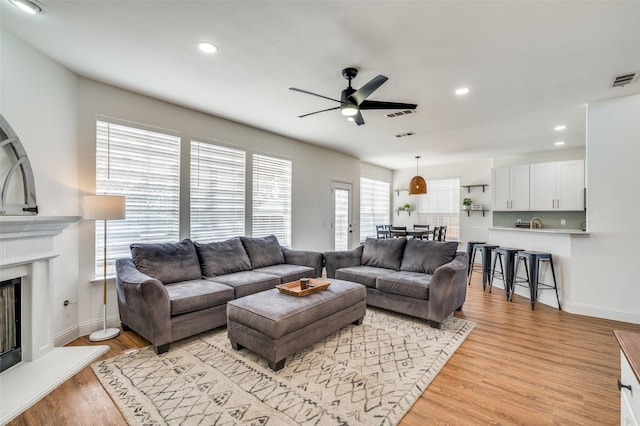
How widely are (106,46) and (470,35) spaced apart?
10.6 feet

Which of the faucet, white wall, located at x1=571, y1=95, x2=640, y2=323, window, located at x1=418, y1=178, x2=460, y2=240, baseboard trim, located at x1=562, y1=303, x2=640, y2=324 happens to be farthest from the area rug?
window, located at x1=418, y1=178, x2=460, y2=240

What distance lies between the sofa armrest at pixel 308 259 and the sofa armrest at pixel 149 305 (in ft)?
7.14

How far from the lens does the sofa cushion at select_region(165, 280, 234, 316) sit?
279cm

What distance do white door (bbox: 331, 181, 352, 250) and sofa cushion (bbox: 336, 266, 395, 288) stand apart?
2455mm

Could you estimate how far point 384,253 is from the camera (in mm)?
4379

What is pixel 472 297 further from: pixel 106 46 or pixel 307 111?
pixel 106 46

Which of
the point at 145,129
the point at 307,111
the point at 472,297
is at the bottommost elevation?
the point at 472,297

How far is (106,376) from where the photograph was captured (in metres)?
2.32

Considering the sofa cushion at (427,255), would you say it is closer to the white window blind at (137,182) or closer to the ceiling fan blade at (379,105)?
the ceiling fan blade at (379,105)

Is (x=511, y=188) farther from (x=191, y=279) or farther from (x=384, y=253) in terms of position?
(x=191, y=279)

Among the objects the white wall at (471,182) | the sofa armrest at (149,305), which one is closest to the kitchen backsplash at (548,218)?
the white wall at (471,182)

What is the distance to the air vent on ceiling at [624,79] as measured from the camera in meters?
3.07

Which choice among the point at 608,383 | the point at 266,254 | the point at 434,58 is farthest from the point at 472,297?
the point at 434,58

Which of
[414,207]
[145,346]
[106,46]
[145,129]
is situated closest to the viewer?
[106,46]
